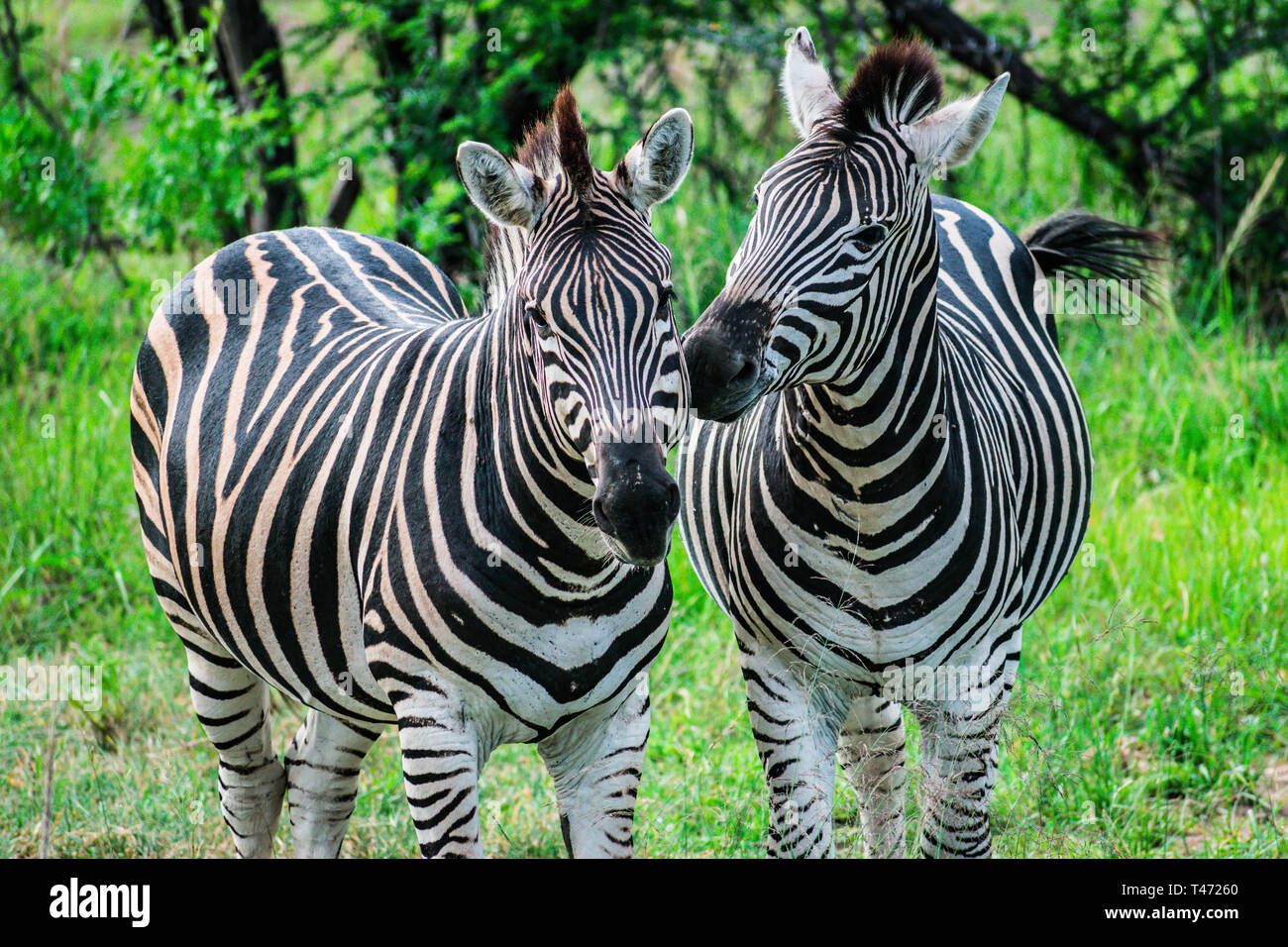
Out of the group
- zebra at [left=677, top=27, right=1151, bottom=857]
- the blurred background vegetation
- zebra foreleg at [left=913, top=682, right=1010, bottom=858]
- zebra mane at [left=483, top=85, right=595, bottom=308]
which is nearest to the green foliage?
the blurred background vegetation

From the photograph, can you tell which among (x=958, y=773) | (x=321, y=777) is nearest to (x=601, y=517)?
(x=958, y=773)

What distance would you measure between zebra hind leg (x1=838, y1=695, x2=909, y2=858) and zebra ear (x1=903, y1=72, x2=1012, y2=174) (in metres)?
1.68

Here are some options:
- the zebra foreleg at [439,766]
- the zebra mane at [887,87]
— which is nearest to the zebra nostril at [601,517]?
the zebra foreleg at [439,766]

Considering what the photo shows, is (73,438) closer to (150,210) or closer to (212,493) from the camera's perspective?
(150,210)

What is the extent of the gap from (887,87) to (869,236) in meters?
0.43

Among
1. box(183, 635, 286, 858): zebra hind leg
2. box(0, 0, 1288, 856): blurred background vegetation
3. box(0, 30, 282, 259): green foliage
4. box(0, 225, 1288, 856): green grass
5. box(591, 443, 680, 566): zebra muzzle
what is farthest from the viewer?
box(0, 30, 282, 259): green foliage

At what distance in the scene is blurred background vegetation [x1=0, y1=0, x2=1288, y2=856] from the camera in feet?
14.8

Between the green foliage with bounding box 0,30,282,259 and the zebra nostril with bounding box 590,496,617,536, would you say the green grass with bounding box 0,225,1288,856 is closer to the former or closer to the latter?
the green foliage with bounding box 0,30,282,259

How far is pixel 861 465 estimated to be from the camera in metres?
3.32

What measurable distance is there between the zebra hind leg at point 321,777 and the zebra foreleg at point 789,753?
4.21ft

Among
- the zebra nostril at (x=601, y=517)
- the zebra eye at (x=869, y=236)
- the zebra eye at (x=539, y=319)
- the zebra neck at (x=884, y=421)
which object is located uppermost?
the zebra eye at (x=869, y=236)

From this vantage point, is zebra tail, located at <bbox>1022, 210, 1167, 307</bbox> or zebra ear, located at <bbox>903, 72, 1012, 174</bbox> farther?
zebra tail, located at <bbox>1022, 210, 1167, 307</bbox>

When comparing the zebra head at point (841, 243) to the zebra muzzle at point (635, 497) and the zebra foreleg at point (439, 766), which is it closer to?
the zebra muzzle at point (635, 497)

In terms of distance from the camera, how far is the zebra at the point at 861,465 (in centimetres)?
314
